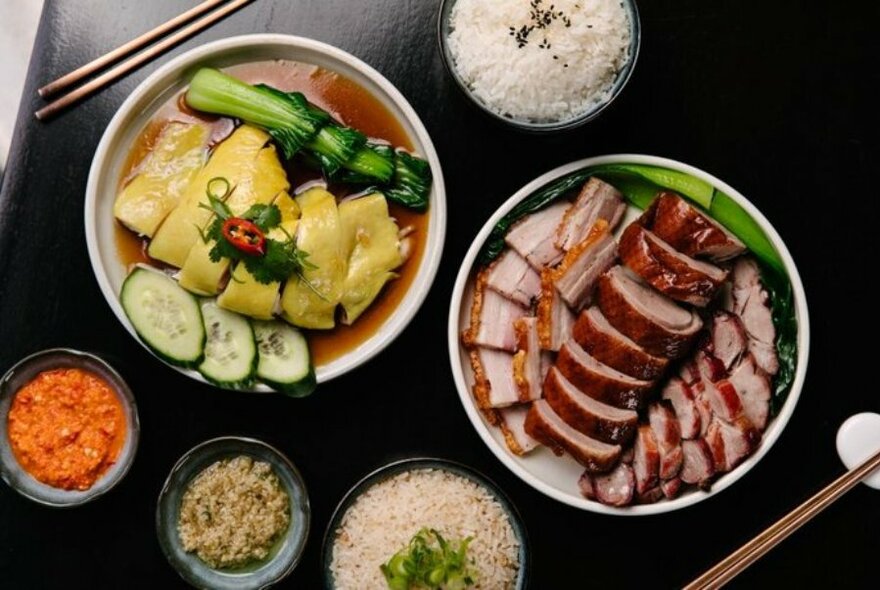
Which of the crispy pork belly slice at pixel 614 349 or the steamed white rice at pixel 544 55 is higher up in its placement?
the steamed white rice at pixel 544 55

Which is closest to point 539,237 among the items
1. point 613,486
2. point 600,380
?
point 600,380

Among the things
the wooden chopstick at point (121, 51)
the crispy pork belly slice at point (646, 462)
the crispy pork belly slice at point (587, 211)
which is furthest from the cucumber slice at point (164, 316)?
the crispy pork belly slice at point (646, 462)

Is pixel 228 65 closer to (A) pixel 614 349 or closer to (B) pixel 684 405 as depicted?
(A) pixel 614 349

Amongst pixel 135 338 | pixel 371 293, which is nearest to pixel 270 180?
pixel 371 293

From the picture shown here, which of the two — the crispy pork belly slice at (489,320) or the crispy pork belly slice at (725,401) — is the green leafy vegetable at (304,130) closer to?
the crispy pork belly slice at (489,320)

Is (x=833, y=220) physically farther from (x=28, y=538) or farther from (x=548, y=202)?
(x=28, y=538)

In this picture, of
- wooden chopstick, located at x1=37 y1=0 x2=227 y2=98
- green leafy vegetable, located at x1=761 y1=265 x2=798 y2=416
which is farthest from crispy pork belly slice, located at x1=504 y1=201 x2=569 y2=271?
wooden chopstick, located at x1=37 y1=0 x2=227 y2=98
